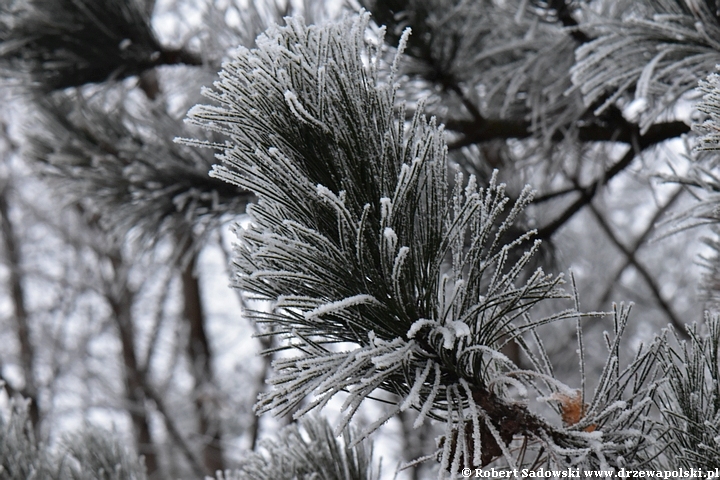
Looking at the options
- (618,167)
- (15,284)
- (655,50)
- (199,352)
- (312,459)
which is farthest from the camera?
(15,284)

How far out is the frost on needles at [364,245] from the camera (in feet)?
2.35

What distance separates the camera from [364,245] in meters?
0.71

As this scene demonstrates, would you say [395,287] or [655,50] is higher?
[655,50]

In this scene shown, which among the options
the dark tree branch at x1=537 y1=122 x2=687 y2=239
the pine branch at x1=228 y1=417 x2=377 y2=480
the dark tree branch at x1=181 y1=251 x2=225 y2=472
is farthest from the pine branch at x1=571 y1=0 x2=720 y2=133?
the dark tree branch at x1=181 y1=251 x2=225 y2=472

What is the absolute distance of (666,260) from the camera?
5.96 metres

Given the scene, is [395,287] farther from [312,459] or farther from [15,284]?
[15,284]

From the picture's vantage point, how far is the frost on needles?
2.35 feet

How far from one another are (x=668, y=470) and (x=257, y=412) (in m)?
0.52

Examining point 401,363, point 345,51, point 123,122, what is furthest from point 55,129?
point 401,363

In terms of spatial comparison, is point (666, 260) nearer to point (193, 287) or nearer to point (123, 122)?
point (193, 287)

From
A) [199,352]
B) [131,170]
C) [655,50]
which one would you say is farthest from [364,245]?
[199,352]

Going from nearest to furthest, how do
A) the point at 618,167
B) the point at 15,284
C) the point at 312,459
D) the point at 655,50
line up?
the point at 312,459 < the point at 655,50 < the point at 618,167 < the point at 15,284

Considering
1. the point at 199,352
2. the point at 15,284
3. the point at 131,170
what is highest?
the point at 15,284

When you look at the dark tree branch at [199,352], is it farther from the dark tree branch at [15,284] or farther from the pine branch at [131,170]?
the pine branch at [131,170]
